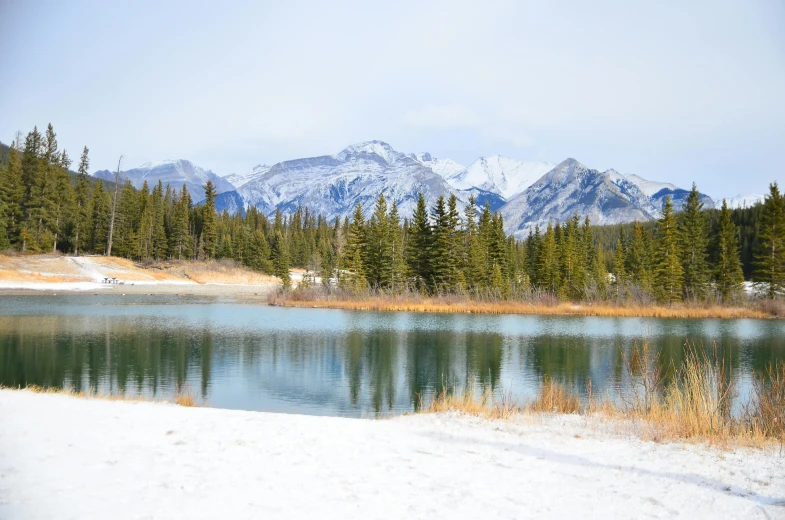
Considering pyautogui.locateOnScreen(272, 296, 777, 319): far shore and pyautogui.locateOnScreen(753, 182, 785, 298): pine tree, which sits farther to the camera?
pyautogui.locateOnScreen(753, 182, 785, 298): pine tree

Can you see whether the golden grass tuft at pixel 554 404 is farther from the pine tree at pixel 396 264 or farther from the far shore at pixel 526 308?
the pine tree at pixel 396 264

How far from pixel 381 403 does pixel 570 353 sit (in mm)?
13683

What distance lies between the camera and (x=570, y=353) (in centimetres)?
2581

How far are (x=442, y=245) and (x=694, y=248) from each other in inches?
1188

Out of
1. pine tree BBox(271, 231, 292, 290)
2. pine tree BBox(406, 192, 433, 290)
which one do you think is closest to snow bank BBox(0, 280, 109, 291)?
pine tree BBox(271, 231, 292, 290)

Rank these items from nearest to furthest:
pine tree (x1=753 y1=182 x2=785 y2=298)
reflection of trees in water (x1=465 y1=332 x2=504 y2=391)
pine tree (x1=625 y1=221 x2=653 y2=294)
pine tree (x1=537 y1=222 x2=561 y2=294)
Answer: reflection of trees in water (x1=465 y1=332 x2=504 y2=391), pine tree (x1=753 y1=182 x2=785 y2=298), pine tree (x1=537 y1=222 x2=561 y2=294), pine tree (x1=625 y1=221 x2=653 y2=294)

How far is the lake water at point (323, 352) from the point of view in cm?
1683

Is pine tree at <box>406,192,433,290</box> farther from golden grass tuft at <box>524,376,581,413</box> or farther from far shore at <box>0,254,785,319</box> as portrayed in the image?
golden grass tuft at <box>524,376,581,413</box>

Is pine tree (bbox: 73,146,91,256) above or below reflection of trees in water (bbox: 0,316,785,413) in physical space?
above

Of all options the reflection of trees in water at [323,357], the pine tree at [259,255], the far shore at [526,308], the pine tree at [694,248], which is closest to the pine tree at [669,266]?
the pine tree at [694,248]

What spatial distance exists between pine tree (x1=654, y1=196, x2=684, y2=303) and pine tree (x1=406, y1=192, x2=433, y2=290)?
84.9 feet

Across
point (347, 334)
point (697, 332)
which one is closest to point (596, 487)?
point (347, 334)

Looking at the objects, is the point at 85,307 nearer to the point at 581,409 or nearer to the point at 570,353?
the point at 570,353

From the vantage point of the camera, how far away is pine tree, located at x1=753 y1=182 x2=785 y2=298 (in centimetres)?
5422
